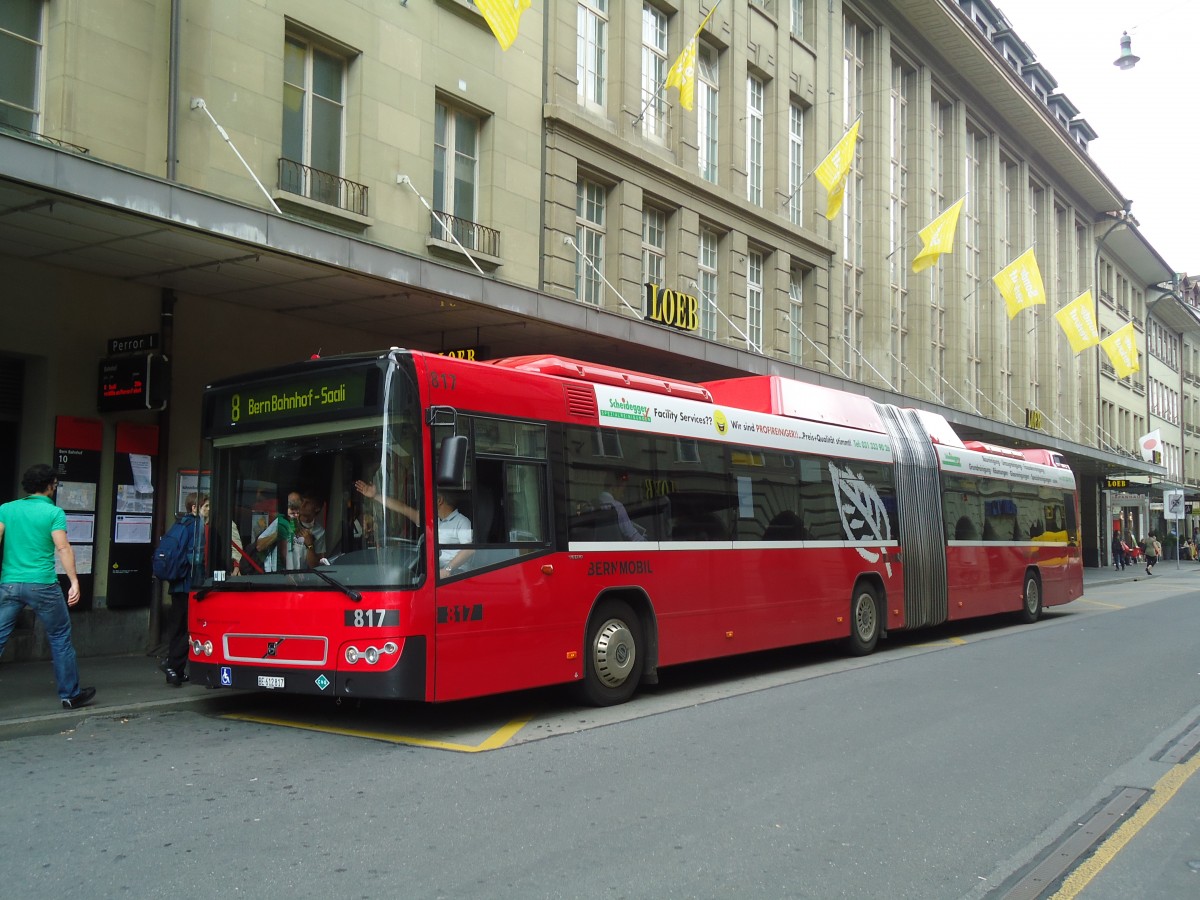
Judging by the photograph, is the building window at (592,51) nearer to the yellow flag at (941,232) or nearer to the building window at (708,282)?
the building window at (708,282)

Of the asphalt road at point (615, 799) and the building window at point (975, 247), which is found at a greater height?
the building window at point (975, 247)

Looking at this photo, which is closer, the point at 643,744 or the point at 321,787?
the point at 321,787

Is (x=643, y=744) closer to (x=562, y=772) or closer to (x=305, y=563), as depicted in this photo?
(x=562, y=772)

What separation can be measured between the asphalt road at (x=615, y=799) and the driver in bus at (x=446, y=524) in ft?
4.57

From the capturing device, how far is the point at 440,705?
33.8 feet

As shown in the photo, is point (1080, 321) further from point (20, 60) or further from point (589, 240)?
point (20, 60)

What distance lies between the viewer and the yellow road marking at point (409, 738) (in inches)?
323

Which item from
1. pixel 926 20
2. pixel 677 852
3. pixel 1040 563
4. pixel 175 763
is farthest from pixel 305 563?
pixel 926 20

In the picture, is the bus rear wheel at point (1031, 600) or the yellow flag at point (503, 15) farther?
the bus rear wheel at point (1031, 600)

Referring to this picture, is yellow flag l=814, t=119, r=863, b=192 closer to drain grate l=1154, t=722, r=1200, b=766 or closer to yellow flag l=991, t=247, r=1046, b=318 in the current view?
yellow flag l=991, t=247, r=1046, b=318

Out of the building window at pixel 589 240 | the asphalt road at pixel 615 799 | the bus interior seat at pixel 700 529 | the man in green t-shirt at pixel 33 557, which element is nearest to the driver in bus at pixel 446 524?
the asphalt road at pixel 615 799

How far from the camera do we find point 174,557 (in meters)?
10.7

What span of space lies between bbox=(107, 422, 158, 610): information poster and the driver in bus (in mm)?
6310

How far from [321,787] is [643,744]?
256 cm
